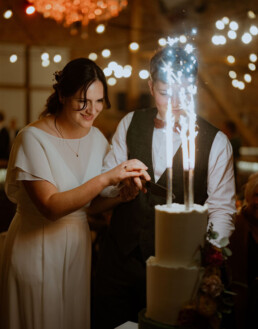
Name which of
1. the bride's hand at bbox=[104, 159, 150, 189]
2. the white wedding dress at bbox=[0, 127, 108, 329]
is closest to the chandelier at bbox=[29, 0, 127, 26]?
the white wedding dress at bbox=[0, 127, 108, 329]

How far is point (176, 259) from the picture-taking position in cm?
164

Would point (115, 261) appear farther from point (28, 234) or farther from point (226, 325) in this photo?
point (226, 325)

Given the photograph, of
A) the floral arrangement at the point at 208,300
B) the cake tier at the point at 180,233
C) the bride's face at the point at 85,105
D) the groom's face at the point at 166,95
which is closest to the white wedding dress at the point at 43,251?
the bride's face at the point at 85,105

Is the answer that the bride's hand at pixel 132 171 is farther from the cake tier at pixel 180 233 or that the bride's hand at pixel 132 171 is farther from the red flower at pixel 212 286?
the red flower at pixel 212 286

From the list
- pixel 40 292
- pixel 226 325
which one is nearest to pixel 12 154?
pixel 40 292

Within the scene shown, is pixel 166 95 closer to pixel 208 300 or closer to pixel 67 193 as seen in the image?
pixel 67 193

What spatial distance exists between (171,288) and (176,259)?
100mm

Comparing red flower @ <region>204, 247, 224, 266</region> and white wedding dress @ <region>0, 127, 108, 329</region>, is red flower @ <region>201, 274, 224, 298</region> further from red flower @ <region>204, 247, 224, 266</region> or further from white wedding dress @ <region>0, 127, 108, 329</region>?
white wedding dress @ <region>0, 127, 108, 329</region>

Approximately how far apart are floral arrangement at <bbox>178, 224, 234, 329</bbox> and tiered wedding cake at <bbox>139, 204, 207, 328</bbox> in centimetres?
2

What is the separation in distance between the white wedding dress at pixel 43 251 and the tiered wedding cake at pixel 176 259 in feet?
2.52

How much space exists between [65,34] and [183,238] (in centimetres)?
936

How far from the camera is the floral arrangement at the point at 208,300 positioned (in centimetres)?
158

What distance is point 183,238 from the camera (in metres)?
1.62

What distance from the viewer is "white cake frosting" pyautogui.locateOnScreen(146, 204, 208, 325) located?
5.29 ft
